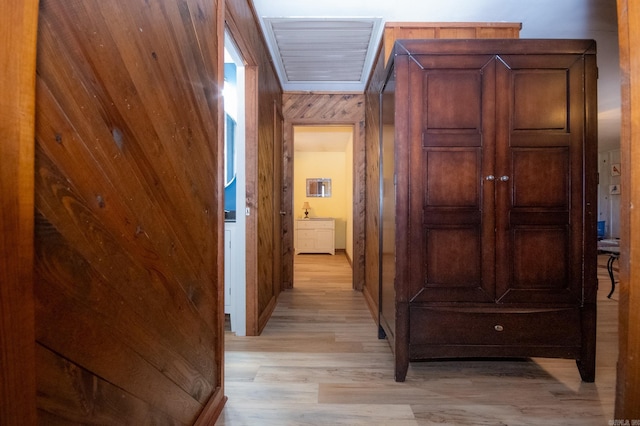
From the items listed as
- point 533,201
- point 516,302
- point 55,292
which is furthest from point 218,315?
point 533,201

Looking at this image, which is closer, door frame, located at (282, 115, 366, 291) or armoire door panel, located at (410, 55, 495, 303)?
armoire door panel, located at (410, 55, 495, 303)

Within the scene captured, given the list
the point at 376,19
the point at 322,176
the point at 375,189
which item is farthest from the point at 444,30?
the point at 322,176

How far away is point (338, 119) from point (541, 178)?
8.69ft

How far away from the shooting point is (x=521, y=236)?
5.77 feet

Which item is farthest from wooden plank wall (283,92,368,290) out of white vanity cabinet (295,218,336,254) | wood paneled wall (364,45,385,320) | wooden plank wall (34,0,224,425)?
white vanity cabinet (295,218,336,254)

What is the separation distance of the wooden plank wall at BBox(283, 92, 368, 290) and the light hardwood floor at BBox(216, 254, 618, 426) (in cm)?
164

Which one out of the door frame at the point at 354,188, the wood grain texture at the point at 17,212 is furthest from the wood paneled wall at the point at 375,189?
the wood grain texture at the point at 17,212

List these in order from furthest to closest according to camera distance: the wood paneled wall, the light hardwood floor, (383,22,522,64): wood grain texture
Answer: the wood paneled wall, (383,22,522,64): wood grain texture, the light hardwood floor

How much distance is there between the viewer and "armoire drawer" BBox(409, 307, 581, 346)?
176cm

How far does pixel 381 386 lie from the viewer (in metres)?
1.79

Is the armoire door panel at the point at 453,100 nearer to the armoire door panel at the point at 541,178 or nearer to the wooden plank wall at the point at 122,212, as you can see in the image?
the armoire door panel at the point at 541,178

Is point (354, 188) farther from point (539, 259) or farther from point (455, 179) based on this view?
point (539, 259)

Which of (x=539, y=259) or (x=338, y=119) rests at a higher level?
(x=338, y=119)

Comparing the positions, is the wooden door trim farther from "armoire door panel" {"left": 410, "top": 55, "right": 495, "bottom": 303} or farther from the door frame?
the door frame
